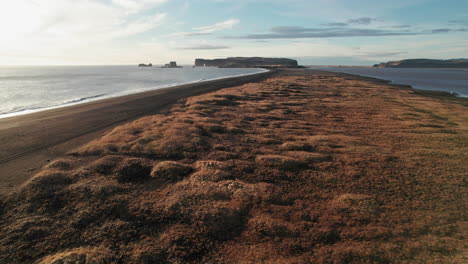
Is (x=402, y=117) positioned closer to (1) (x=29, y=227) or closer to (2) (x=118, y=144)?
(2) (x=118, y=144)

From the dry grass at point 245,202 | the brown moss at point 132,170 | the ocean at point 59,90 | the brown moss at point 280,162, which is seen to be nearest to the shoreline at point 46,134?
the dry grass at point 245,202

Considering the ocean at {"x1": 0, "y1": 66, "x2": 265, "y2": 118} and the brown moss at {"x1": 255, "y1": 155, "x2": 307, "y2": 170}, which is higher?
the ocean at {"x1": 0, "y1": 66, "x2": 265, "y2": 118}

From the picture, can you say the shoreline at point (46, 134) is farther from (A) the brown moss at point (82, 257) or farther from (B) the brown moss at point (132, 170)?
(A) the brown moss at point (82, 257)

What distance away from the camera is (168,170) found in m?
11.4

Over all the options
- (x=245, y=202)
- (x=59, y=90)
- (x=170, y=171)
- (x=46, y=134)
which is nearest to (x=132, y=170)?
(x=170, y=171)

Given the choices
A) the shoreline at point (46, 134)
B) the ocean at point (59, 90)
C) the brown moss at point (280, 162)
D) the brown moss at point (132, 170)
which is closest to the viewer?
the brown moss at point (132, 170)

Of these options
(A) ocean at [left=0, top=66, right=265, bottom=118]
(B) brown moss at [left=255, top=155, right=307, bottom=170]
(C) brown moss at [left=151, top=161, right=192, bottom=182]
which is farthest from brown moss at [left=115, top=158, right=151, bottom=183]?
(A) ocean at [left=0, top=66, right=265, bottom=118]

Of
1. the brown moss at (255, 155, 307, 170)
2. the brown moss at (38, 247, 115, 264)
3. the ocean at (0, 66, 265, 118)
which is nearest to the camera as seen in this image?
the brown moss at (38, 247, 115, 264)

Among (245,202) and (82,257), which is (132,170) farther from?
(245,202)

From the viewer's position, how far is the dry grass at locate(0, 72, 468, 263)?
6.54m

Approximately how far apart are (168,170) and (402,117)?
929 inches

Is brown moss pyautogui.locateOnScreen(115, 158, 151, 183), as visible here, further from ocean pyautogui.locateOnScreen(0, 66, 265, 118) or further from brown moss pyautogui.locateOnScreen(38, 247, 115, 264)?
ocean pyautogui.locateOnScreen(0, 66, 265, 118)

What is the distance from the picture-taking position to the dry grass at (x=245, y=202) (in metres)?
6.54

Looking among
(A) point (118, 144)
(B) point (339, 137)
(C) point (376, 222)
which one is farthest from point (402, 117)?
(A) point (118, 144)
